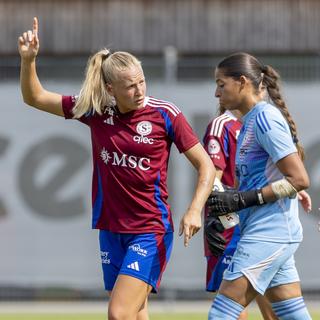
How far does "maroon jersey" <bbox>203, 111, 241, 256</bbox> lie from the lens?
320 inches

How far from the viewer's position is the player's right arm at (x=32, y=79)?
7203mm

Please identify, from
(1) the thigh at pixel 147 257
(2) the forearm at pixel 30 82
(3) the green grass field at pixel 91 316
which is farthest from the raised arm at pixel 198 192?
Result: (3) the green grass field at pixel 91 316

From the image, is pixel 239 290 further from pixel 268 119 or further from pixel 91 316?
pixel 91 316

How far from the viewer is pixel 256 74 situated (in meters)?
7.09

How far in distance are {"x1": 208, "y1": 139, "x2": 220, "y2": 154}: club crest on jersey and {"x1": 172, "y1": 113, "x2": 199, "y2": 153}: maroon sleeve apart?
95cm

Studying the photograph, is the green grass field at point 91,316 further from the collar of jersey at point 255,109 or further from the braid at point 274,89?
the collar of jersey at point 255,109

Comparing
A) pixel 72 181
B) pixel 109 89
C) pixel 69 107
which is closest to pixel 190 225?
pixel 109 89

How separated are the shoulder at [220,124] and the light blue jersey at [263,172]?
3.89 feet

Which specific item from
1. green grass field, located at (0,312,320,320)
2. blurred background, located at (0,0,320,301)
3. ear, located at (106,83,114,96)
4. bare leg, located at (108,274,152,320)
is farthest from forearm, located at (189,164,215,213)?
blurred background, located at (0,0,320,301)

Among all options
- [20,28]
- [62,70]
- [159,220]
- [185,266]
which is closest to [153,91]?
[62,70]

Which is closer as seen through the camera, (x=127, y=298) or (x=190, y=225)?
(x=190, y=225)

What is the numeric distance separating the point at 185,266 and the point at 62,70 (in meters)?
2.43

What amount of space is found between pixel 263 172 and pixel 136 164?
755 mm

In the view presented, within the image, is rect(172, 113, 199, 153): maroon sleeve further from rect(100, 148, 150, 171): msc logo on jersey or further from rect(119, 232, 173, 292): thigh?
rect(119, 232, 173, 292): thigh
